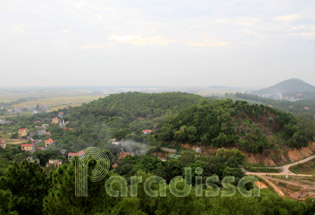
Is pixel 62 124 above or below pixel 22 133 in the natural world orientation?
above

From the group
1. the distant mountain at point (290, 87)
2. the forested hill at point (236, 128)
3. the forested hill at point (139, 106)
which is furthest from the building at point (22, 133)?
the distant mountain at point (290, 87)

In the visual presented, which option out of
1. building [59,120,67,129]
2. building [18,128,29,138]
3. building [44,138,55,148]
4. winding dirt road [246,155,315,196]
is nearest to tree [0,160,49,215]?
winding dirt road [246,155,315,196]

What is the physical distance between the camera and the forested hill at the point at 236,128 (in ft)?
93.6

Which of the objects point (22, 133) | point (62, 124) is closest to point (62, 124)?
point (62, 124)

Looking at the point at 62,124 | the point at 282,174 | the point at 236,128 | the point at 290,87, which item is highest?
the point at 290,87

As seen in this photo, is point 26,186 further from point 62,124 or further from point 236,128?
point 62,124

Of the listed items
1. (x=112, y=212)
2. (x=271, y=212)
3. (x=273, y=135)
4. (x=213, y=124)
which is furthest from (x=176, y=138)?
(x=112, y=212)

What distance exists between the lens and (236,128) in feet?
98.9

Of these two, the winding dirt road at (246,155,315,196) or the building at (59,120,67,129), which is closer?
the winding dirt road at (246,155,315,196)

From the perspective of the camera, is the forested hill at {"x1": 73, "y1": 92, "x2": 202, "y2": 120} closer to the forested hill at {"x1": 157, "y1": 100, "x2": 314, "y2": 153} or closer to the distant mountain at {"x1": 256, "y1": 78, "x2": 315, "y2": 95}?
the forested hill at {"x1": 157, "y1": 100, "x2": 314, "y2": 153}

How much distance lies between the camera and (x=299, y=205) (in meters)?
12.4

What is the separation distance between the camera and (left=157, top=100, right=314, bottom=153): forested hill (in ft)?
93.6

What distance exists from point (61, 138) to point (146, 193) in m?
26.7

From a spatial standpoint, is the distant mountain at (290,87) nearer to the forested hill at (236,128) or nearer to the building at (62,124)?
the forested hill at (236,128)
